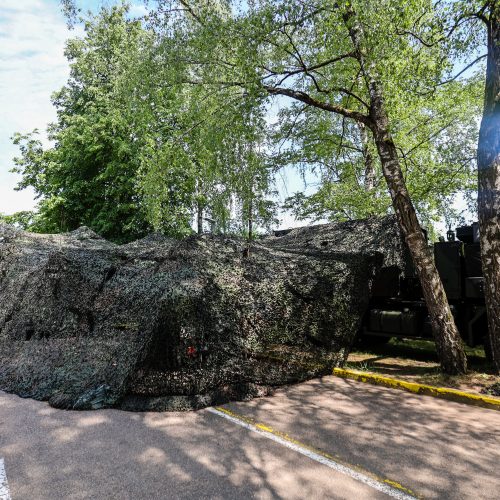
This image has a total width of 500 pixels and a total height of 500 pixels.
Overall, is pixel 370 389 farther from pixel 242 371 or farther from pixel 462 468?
pixel 462 468

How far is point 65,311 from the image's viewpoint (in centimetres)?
791

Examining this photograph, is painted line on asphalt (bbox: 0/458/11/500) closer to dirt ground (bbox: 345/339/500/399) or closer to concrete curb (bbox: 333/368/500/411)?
concrete curb (bbox: 333/368/500/411)

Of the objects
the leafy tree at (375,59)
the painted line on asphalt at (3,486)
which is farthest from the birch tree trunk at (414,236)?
the painted line on asphalt at (3,486)

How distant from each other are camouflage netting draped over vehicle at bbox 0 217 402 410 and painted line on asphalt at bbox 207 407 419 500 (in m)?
0.67

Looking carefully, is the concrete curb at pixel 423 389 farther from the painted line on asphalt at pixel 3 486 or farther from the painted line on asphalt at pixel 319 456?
the painted line on asphalt at pixel 3 486

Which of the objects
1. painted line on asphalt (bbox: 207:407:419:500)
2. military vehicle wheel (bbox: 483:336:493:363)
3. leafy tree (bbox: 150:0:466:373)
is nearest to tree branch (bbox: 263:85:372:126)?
Result: leafy tree (bbox: 150:0:466:373)

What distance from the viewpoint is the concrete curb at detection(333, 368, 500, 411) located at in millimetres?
5832

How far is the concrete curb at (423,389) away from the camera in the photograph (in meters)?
5.83

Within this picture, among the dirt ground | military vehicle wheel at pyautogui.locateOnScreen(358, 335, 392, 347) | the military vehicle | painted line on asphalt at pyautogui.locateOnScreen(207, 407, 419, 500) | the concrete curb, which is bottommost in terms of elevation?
painted line on asphalt at pyautogui.locateOnScreen(207, 407, 419, 500)

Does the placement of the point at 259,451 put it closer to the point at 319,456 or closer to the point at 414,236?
the point at 319,456

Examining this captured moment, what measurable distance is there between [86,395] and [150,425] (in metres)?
1.28

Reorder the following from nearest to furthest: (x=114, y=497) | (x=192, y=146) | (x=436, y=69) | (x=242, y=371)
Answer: (x=114, y=497) < (x=242, y=371) < (x=436, y=69) < (x=192, y=146)

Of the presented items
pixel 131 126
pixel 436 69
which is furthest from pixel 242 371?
pixel 131 126

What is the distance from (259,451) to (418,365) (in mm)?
5119
